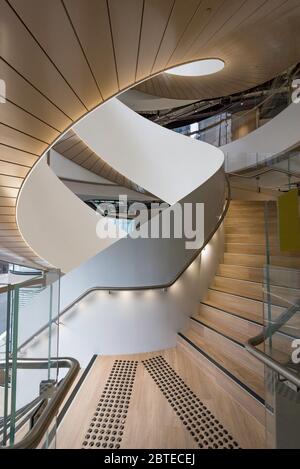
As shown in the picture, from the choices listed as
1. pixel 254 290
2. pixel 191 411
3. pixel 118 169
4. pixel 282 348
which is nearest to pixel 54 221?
pixel 118 169

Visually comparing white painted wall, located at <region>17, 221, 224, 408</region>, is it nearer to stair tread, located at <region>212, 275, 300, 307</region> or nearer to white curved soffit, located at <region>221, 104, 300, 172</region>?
stair tread, located at <region>212, 275, 300, 307</region>

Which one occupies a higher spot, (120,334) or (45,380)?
(45,380)

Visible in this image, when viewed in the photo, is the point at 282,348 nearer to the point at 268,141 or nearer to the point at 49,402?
the point at 49,402

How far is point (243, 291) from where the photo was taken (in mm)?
4027

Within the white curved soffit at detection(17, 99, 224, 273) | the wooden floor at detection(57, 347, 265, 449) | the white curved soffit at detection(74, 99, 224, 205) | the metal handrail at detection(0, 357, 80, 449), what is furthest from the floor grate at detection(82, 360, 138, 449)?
the white curved soffit at detection(74, 99, 224, 205)

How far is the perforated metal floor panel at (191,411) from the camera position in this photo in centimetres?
208

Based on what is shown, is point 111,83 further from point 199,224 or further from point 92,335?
point 92,335

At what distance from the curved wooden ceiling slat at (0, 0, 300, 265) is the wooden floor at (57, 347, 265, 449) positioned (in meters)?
2.55

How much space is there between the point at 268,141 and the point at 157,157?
3.48 m

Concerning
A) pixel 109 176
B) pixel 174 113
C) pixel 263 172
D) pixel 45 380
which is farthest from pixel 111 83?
pixel 174 113

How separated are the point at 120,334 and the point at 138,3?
11.8 ft

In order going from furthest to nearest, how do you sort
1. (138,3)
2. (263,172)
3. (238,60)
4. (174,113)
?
(174,113) → (263,172) → (238,60) → (138,3)

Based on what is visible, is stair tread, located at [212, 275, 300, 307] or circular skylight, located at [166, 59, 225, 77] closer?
stair tread, located at [212, 275, 300, 307]

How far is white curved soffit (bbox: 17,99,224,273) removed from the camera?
503 cm
